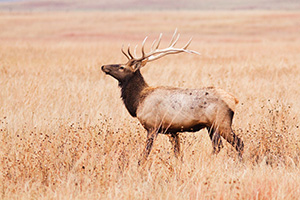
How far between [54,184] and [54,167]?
0.31m

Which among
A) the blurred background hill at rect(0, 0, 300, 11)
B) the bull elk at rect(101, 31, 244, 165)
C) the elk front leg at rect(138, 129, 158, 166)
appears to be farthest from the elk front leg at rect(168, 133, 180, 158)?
the blurred background hill at rect(0, 0, 300, 11)

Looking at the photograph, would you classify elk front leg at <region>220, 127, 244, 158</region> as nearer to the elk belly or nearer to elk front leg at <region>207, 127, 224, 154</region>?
elk front leg at <region>207, 127, 224, 154</region>

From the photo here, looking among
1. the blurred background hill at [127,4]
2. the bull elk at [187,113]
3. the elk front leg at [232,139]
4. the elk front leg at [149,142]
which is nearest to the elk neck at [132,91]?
the bull elk at [187,113]

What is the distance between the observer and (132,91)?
587 cm

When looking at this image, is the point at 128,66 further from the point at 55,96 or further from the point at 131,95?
the point at 55,96

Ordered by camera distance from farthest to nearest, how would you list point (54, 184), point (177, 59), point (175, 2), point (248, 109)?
point (175, 2), point (177, 59), point (248, 109), point (54, 184)

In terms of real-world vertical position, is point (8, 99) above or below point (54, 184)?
above

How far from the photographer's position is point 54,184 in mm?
4617

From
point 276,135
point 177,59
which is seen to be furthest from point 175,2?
point 276,135

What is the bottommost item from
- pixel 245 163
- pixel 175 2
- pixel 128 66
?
pixel 245 163

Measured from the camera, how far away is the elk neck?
5.79 metres

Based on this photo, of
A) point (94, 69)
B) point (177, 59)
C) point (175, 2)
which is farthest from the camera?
point (175, 2)

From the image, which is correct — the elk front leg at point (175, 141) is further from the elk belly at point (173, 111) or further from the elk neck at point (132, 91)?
the elk neck at point (132, 91)

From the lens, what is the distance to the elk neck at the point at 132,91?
579 cm
